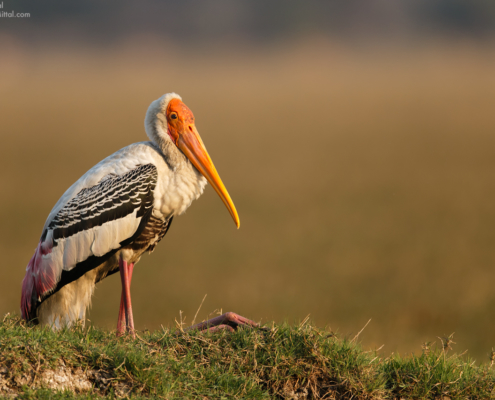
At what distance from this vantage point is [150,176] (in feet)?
19.5

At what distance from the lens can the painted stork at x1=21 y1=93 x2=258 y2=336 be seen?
591 cm

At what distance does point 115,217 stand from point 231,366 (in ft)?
6.81

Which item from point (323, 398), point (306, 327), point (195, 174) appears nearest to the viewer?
point (323, 398)

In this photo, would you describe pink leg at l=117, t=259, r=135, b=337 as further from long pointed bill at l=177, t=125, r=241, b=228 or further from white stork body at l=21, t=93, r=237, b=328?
long pointed bill at l=177, t=125, r=241, b=228

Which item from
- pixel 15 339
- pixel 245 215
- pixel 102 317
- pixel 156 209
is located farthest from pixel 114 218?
pixel 245 215

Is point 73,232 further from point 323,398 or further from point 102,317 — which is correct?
point 102,317

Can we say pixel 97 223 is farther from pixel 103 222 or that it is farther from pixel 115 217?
pixel 115 217

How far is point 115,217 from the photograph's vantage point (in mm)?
5898

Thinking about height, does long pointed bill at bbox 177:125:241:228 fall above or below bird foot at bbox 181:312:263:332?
above

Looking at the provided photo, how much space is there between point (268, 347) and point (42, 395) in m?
1.69

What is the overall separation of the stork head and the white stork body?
0.02 metres

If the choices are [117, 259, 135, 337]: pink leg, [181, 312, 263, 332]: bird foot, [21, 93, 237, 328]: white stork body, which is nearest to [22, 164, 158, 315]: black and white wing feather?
[21, 93, 237, 328]: white stork body

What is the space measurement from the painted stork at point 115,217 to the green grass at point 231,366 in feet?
3.02

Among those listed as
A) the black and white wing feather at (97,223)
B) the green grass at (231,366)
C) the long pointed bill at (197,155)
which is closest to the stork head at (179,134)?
the long pointed bill at (197,155)
